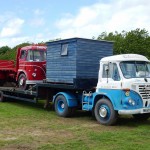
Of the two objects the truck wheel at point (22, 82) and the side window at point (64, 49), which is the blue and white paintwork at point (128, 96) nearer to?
the side window at point (64, 49)

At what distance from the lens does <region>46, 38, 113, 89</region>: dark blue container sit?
520 inches

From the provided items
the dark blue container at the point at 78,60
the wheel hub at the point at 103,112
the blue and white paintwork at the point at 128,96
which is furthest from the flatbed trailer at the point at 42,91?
the blue and white paintwork at the point at 128,96

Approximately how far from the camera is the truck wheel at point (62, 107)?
13.7 meters

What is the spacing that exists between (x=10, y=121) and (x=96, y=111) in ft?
9.83

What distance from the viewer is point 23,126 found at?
11.5 meters

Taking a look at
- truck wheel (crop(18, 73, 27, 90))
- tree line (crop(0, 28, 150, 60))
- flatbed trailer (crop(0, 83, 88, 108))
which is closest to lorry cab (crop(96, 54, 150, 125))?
flatbed trailer (crop(0, 83, 88, 108))

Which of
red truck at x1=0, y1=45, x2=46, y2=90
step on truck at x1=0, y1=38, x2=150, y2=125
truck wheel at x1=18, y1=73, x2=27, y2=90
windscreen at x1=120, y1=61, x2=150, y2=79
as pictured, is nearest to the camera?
step on truck at x1=0, y1=38, x2=150, y2=125

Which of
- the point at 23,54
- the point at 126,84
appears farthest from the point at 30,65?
the point at 126,84

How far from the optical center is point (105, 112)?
39.1 ft

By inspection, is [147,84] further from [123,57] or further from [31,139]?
[31,139]

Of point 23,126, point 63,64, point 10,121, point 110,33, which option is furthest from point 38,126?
point 110,33

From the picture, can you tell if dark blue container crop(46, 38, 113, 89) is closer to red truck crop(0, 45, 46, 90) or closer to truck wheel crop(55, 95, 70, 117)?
truck wheel crop(55, 95, 70, 117)

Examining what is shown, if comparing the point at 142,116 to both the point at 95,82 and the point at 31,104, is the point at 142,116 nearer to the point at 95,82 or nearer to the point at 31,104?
the point at 95,82

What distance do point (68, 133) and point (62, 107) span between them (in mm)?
3777
